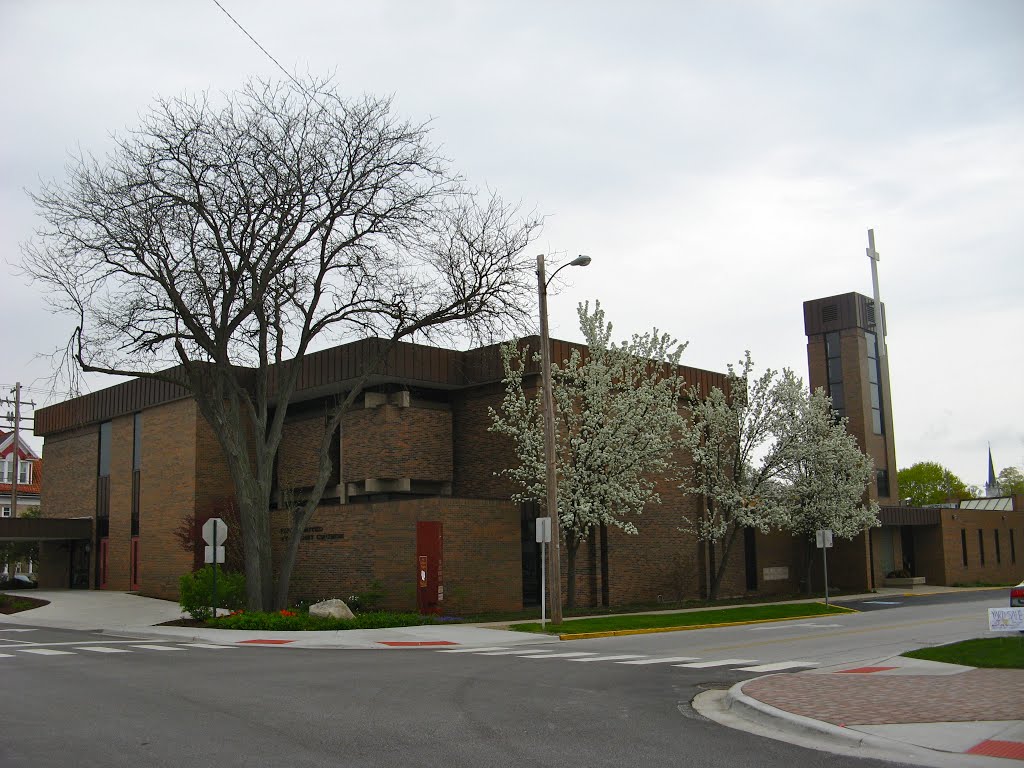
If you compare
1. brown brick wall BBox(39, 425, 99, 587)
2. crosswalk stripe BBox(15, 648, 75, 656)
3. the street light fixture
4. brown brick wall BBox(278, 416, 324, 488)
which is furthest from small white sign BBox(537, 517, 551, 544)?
brown brick wall BBox(39, 425, 99, 587)

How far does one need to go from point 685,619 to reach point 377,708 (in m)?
17.4

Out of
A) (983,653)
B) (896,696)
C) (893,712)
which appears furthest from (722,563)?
(893,712)

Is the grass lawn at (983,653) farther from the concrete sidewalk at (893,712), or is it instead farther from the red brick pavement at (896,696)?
the red brick pavement at (896,696)

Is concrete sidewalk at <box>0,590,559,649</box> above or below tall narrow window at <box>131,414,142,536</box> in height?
below

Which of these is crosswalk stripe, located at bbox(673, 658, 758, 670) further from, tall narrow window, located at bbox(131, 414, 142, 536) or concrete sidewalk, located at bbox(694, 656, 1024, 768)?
tall narrow window, located at bbox(131, 414, 142, 536)

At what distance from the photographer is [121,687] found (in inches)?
489

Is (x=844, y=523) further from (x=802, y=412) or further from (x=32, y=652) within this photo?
(x=32, y=652)

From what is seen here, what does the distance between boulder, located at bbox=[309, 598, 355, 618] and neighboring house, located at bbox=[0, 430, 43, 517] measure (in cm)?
5888

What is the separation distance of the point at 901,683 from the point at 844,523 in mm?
30836

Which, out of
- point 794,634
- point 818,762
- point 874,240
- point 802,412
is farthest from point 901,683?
point 874,240

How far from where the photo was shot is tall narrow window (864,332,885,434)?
5281cm

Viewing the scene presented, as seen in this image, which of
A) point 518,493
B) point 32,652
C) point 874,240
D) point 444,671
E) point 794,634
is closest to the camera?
point 444,671

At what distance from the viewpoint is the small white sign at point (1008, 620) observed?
42.0 feet

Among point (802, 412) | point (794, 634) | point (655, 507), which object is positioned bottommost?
point (794, 634)
